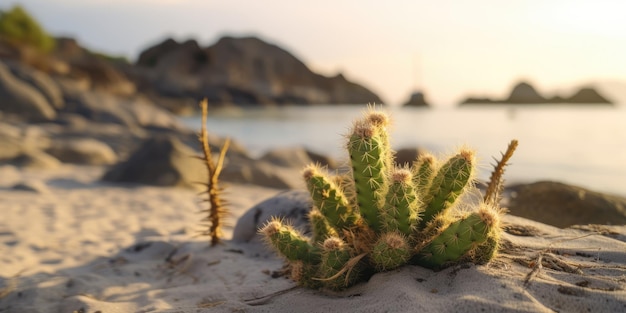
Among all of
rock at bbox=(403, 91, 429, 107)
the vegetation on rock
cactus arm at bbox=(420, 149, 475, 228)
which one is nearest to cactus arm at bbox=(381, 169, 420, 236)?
cactus arm at bbox=(420, 149, 475, 228)

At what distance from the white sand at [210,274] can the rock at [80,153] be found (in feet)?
12.9

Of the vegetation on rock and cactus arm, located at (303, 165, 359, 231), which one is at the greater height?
the vegetation on rock

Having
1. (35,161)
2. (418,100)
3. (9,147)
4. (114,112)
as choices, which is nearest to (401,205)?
(35,161)

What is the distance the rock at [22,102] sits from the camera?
16.5 m

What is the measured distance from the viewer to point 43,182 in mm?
7746

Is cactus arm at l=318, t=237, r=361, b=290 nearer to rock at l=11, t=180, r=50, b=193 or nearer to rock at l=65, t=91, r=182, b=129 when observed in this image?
rock at l=11, t=180, r=50, b=193

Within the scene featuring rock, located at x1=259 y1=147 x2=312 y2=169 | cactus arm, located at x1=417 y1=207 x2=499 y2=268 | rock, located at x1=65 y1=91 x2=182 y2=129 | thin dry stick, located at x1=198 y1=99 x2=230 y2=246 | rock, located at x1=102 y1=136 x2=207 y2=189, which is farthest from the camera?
rock, located at x1=65 y1=91 x2=182 y2=129

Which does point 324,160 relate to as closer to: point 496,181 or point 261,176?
point 261,176

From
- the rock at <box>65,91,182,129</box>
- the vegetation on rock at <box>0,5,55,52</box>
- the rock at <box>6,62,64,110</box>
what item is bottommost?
the rock at <box>65,91,182,129</box>

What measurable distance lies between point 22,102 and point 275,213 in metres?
15.0

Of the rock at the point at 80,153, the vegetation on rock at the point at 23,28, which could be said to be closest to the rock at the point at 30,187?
the rock at the point at 80,153

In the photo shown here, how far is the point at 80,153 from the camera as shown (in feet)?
33.4

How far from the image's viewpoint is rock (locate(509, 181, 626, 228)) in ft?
14.1

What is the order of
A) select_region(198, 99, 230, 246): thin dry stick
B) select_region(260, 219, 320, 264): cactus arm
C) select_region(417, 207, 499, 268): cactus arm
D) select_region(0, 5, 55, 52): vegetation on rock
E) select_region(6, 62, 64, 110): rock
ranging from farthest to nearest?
select_region(0, 5, 55, 52): vegetation on rock < select_region(6, 62, 64, 110): rock < select_region(198, 99, 230, 246): thin dry stick < select_region(260, 219, 320, 264): cactus arm < select_region(417, 207, 499, 268): cactus arm
